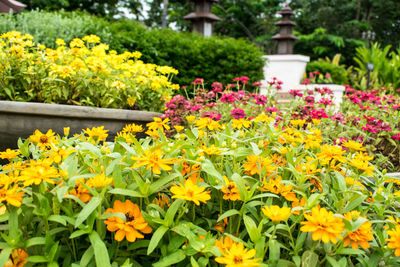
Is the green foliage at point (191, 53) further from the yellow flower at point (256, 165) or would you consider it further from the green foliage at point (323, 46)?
the green foliage at point (323, 46)

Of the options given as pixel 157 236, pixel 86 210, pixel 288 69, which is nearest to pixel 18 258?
pixel 86 210

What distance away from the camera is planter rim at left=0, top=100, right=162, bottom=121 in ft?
7.74

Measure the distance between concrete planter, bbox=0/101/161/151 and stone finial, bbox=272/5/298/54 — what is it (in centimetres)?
1088

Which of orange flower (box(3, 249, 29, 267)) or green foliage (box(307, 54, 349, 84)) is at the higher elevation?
green foliage (box(307, 54, 349, 84))

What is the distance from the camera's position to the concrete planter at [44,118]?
2389mm

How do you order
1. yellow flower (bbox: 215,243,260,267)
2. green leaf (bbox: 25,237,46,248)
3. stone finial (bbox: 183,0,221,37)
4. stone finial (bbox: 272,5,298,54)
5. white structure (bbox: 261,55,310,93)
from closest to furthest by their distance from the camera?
yellow flower (bbox: 215,243,260,267), green leaf (bbox: 25,237,46,248), stone finial (bbox: 183,0,221,37), white structure (bbox: 261,55,310,93), stone finial (bbox: 272,5,298,54)

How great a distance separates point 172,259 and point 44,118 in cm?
193

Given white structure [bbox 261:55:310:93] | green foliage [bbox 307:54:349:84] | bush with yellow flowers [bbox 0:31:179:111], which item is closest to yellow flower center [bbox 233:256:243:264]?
bush with yellow flowers [bbox 0:31:179:111]

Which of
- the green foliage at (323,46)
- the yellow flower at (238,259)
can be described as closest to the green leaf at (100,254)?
the yellow flower at (238,259)

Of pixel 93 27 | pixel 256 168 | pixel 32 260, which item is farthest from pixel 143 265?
pixel 93 27

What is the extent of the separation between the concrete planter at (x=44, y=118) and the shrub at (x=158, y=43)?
2091 mm

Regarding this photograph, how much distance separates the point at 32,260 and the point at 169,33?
5.49 metres

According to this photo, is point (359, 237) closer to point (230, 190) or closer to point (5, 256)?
point (230, 190)

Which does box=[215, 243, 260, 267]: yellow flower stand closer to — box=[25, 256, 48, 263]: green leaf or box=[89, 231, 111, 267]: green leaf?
box=[89, 231, 111, 267]: green leaf
